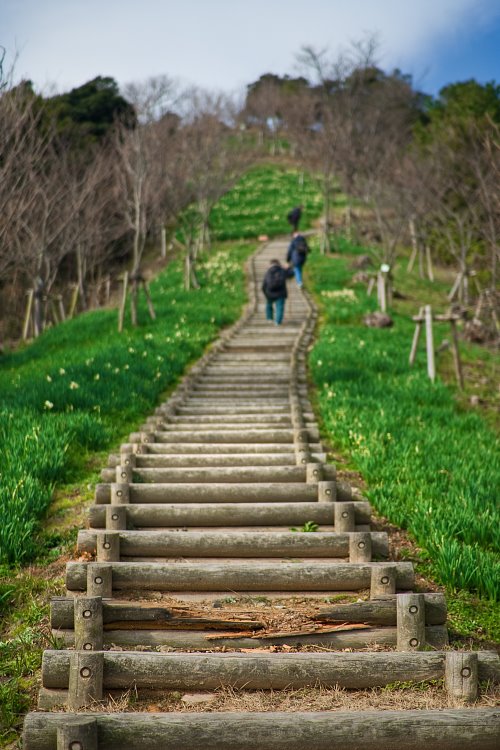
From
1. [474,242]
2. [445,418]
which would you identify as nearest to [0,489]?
[445,418]

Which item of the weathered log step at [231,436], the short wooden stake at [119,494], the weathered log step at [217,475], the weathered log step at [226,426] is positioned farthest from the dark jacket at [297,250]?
the short wooden stake at [119,494]

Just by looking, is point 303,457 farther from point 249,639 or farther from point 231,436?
point 249,639

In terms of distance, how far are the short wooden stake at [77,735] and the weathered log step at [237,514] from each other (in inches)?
86.6

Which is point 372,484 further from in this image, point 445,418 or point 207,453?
point 445,418

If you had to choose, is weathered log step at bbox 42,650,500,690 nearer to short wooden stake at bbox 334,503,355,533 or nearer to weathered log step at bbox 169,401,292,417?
short wooden stake at bbox 334,503,355,533

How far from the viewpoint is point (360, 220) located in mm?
32281

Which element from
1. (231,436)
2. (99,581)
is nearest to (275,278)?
(231,436)

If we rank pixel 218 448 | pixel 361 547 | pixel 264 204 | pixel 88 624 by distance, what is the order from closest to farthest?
pixel 88 624 < pixel 361 547 < pixel 218 448 < pixel 264 204

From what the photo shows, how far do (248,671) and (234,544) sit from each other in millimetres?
1311

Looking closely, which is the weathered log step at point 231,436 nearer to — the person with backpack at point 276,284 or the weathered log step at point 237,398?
the weathered log step at point 237,398

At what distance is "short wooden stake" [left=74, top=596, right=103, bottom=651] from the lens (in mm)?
3508

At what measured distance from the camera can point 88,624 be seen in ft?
11.6

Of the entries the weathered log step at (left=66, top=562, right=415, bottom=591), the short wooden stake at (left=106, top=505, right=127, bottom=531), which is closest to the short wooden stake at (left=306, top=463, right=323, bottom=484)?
the weathered log step at (left=66, top=562, right=415, bottom=591)

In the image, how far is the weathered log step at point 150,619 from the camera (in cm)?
368
